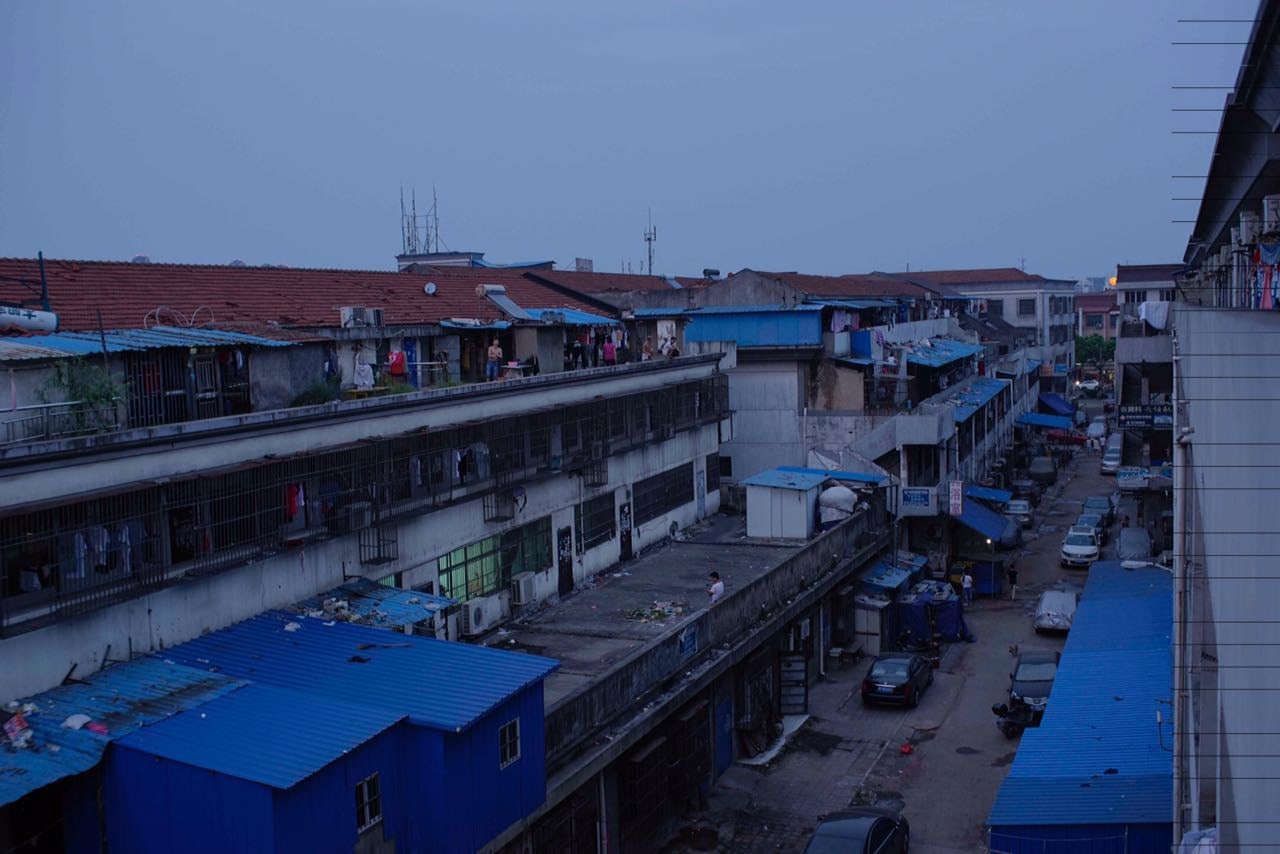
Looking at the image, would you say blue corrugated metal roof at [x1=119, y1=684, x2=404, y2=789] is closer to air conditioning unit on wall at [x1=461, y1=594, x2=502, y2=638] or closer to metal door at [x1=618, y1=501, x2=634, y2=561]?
air conditioning unit on wall at [x1=461, y1=594, x2=502, y2=638]

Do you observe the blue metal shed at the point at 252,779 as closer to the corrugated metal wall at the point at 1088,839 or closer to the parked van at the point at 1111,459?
the corrugated metal wall at the point at 1088,839

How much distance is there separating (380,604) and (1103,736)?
937cm

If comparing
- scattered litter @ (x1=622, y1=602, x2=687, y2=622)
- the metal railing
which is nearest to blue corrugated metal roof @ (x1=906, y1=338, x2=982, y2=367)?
scattered litter @ (x1=622, y1=602, x2=687, y2=622)

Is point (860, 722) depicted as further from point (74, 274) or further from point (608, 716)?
point (74, 274)

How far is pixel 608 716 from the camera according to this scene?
1431 cm

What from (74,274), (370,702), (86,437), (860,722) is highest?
(74,274)

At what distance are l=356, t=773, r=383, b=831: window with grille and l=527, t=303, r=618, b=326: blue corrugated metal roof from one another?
43.0 ft

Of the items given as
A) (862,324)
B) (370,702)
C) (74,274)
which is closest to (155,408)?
(74,274)

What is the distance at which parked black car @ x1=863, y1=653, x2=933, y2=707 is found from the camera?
Answer: 68.7ft

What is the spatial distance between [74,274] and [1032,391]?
177 ft

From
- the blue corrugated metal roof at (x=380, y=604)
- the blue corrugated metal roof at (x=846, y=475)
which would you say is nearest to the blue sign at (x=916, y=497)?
the blue corrugated metal roof at (x=846, y=475)

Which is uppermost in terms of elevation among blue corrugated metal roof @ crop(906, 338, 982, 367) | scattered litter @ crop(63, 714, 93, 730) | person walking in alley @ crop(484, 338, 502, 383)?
person walking in alley @ crop(484, 338, 502, 383)

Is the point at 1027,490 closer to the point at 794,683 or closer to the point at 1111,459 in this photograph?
the point at 1111,459

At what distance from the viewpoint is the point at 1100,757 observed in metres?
14.2
